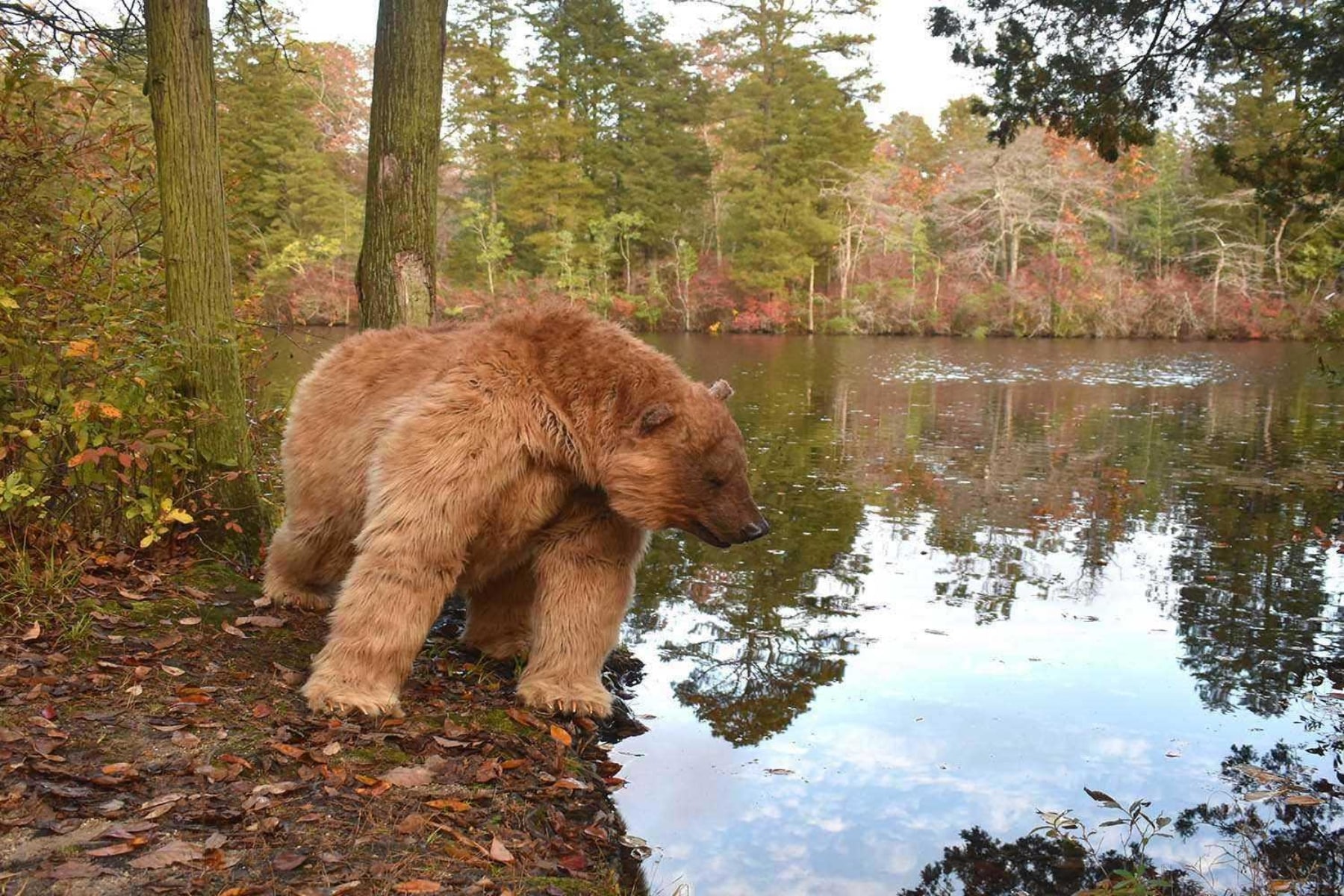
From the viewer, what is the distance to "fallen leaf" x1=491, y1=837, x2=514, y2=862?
382 cm

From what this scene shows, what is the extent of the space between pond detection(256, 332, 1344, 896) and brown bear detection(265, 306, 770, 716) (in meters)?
1.13

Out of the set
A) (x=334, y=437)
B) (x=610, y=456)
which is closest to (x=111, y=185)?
(x=334, y=437)

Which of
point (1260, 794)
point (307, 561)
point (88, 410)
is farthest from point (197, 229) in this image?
point (1260, 794)

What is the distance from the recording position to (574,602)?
556cm

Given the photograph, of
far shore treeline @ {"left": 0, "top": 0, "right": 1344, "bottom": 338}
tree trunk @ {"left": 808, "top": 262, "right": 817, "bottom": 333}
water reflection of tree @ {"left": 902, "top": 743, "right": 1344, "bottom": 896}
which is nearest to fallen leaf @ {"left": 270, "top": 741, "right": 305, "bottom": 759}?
water reflection of tree @ {"left": 902, "top": 743, "right": 1344, "bottom": 896}

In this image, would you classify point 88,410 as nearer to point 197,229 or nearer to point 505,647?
point 197,229

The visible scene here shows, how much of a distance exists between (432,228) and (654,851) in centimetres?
513

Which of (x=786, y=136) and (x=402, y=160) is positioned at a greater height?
(x=786, y=136)

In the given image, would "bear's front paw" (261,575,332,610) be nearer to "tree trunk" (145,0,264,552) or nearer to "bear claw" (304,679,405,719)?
"tree trunk" (145,0,264,552)

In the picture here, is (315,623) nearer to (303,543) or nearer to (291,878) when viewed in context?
(303,543)

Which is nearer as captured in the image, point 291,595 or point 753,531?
point 753,531

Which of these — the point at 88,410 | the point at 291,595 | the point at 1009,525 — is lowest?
the point at 1009,525

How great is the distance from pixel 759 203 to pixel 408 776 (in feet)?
168

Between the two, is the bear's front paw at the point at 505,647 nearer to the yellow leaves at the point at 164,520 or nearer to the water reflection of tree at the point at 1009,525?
the water reflection of tree at the point at 1009,525
